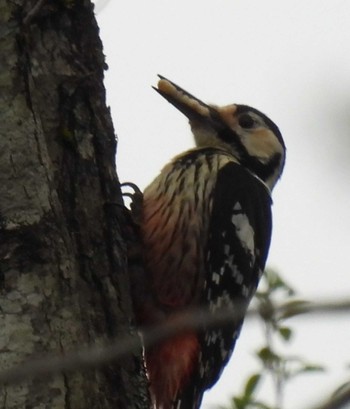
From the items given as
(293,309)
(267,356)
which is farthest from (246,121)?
(293,309)

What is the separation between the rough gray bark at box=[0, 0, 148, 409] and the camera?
2344mm

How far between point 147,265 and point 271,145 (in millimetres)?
1587

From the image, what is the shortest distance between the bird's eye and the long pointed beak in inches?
6.3

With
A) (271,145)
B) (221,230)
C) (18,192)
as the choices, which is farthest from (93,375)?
(271,145)

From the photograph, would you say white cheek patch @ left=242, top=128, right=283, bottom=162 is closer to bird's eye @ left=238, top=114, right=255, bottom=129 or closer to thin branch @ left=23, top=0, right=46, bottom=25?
bird's eye @ left=238, top=114, right=255, bottom=129

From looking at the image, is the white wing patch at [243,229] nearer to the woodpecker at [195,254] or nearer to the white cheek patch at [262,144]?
the woodpecker at [195,254]

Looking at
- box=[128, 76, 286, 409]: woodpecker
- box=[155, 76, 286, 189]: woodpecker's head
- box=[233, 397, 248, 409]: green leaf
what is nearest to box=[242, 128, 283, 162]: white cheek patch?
box=[155, 76, 286, 189]: woodpecker's head

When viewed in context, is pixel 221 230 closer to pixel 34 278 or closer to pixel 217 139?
pixel 217 139

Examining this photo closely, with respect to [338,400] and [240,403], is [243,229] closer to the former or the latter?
[240,403]

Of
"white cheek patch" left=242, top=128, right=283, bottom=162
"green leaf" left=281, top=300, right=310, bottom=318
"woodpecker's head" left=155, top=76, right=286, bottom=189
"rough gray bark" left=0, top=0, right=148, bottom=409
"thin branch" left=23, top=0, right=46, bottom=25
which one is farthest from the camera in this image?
"white cheek patch" left=242, top=128, right=283, bottom=162

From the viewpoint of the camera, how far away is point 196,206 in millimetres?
4000

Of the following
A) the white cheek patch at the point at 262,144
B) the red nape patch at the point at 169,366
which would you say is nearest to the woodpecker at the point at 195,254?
the red nape patch at the point at 169,366

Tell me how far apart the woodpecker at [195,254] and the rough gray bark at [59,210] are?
→ 2.67ft

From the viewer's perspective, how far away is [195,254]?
3.89 meters
